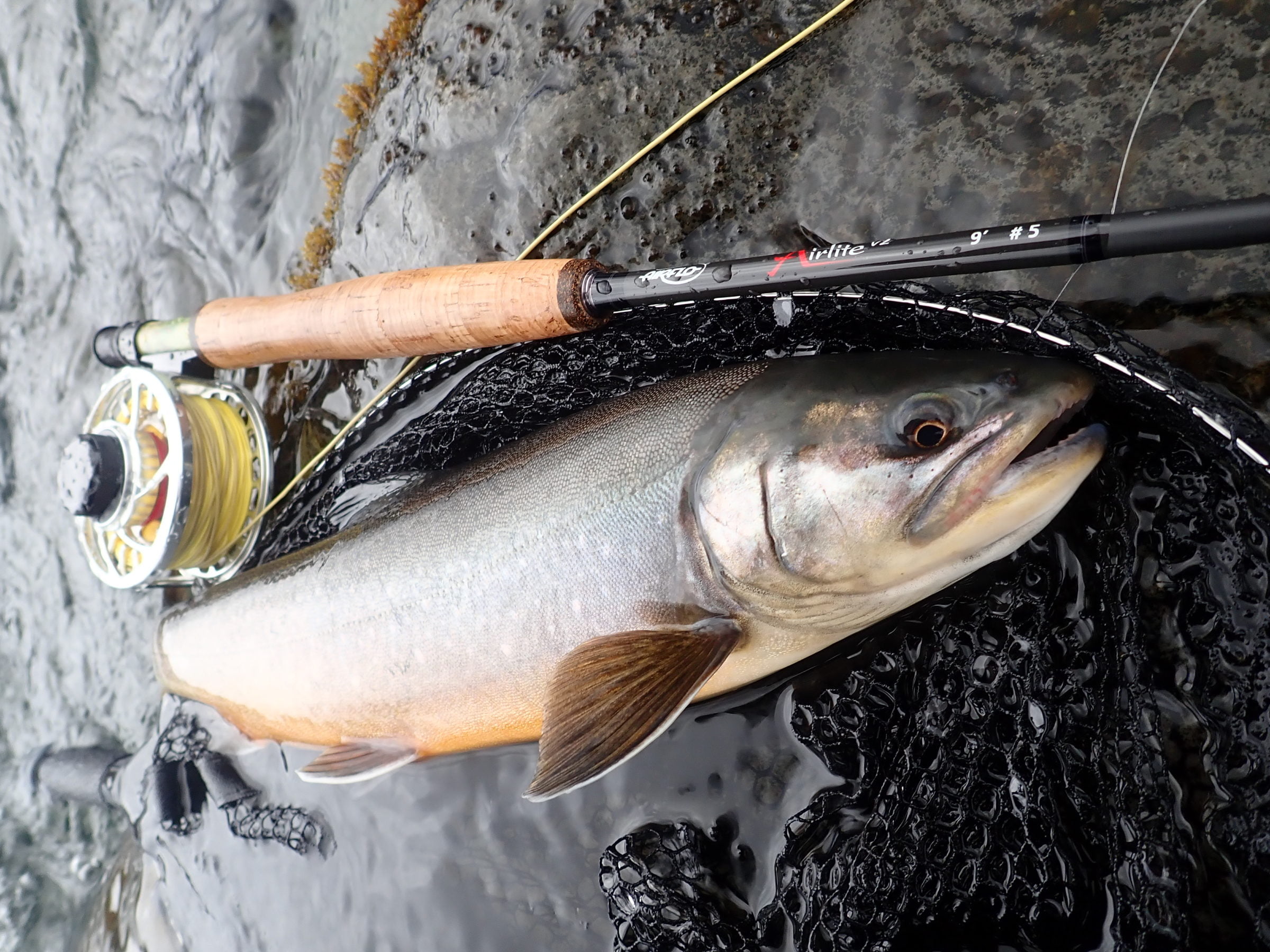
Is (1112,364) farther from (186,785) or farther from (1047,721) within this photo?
(186,785)

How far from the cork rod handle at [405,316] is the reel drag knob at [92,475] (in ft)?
1.48

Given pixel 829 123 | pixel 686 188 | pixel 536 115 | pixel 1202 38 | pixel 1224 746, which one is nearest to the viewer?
pixel 1224 746

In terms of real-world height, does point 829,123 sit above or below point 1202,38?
above

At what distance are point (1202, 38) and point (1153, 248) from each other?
906 millimetres

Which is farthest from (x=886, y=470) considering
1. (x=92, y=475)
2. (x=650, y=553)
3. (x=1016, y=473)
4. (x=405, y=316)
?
(x=92, y=475)

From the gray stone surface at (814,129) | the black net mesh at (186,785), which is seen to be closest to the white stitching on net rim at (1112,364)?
the gray stone surface at (814,129)

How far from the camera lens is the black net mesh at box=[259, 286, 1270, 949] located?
198 cm

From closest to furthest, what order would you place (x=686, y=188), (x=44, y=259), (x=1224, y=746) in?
(x=1224, y=746) < (x=686, y=188) < (x=44, y=259)

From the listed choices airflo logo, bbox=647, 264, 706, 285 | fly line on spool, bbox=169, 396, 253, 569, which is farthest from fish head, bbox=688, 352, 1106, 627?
fly line on spool, bbox=169, 396, 253, 569

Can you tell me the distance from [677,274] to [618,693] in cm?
107

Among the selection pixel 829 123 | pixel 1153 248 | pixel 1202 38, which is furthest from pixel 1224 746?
pixel 829 123

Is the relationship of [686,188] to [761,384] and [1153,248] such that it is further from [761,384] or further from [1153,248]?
[1153,248]

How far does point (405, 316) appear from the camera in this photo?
99.6 inches

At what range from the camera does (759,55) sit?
8.73 feet
